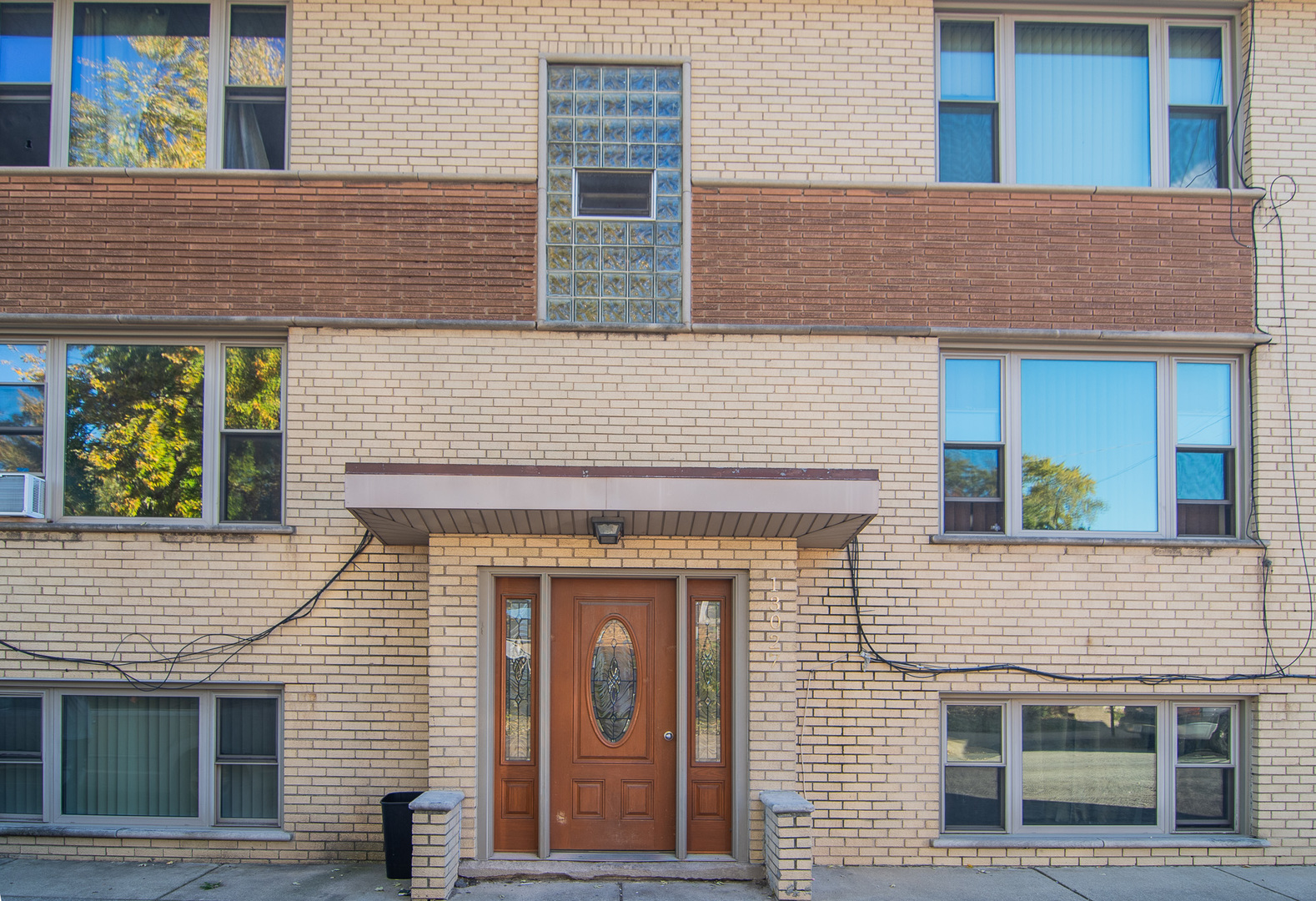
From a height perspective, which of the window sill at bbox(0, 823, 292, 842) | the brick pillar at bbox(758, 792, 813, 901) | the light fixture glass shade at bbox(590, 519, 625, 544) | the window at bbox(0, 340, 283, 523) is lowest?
the window sill at bbox(0, 823, 292, 842)

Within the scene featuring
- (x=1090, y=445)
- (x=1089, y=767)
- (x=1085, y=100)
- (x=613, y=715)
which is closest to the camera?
(x=613, y=715)

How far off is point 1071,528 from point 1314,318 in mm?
2777

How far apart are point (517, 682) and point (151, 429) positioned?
3797 mm

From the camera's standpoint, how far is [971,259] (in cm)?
757

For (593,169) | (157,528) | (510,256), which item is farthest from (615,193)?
(157,528)

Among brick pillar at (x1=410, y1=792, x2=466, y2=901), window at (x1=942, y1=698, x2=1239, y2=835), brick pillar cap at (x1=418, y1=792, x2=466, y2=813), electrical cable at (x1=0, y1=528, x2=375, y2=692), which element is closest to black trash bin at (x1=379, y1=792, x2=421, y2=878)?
brick pillar cap at (x1=418, y1=792, x2=466, y2=813)

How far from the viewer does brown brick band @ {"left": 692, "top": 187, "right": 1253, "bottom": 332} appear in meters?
7.48

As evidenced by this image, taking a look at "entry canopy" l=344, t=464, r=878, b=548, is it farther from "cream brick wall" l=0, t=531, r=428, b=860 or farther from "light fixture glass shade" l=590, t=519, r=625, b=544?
"cream brick wall" l=0, t=531, r=428, b=860

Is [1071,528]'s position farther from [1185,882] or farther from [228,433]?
[228,433]

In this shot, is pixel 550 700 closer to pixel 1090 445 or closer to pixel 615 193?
pixel 615 193

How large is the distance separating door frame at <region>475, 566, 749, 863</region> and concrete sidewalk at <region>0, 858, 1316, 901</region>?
32cm

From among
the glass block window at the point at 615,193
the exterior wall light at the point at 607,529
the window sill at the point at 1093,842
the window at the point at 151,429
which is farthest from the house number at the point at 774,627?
the window at the point at 151,429

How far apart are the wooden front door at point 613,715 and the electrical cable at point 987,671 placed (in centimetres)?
151

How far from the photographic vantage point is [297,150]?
24.7ft
